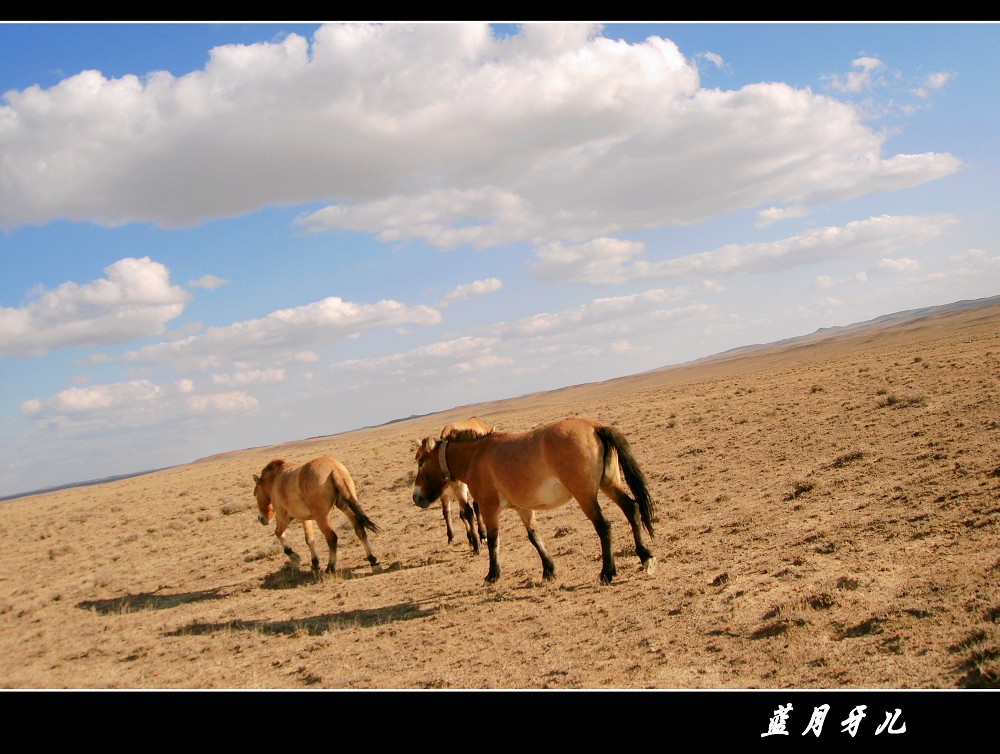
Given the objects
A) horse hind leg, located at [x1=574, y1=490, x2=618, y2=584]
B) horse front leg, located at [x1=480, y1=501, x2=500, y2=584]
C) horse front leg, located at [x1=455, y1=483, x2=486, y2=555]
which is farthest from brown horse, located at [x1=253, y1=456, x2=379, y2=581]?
horse hind leg, located at [x1=574, y1=490, x2=618, y2=584]

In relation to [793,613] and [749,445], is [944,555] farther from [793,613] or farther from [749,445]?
[749,445]

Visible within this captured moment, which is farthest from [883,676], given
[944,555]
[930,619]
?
[944,555]

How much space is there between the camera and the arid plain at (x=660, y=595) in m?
5.12

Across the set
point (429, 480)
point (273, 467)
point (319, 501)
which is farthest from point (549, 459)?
point (273, 467)

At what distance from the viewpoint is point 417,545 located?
12422 mm

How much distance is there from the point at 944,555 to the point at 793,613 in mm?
1854

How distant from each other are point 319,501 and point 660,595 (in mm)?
6491

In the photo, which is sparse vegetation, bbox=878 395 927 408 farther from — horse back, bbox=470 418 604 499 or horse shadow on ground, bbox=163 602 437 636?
horse shadow on ground, bbox=163 602 437 636

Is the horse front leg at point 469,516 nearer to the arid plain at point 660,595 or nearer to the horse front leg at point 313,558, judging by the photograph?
the arid plain at point 660,595

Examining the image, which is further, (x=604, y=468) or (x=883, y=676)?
(x=604, y=468)

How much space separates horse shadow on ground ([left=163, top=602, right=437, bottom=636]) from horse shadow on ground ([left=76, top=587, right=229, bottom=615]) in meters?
2.03

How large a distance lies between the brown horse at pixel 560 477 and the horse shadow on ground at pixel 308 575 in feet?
9.01
